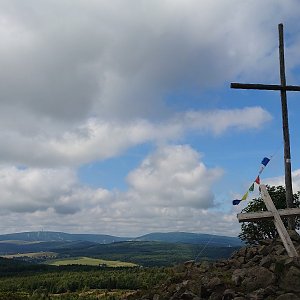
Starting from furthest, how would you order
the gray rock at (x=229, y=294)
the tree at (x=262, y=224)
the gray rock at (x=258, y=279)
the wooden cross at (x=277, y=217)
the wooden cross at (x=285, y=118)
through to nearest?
the tree at (x=262, y=224)
the wooden cross at (x=285, y=118)
the wooden cross at (x=277, y=217)
the gray rock at (x=258, y=279)
the gray rock at (x=229, y=294)

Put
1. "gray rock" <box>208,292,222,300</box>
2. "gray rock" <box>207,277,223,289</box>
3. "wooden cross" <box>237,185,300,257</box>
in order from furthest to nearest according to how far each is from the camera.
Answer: "gray rock" <box>207,277,223,289</box> < "wooden cross" <box>237,185,300,257</box> < "gray rock" <box>208,292,222,300</box>

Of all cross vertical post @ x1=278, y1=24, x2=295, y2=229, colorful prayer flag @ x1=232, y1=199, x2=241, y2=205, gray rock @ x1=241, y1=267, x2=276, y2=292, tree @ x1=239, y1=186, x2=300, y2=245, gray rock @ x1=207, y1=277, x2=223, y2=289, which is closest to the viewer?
gray rock @ x1=241, y1=267, x2=276, y2=292

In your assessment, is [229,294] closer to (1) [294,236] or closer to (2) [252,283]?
(2) [252,283]

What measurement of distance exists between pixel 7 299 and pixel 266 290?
40237 millimetres

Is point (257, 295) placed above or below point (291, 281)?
below

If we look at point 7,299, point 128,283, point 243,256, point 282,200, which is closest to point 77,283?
point 128,283

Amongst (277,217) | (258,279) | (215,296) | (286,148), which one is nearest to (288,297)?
(258,279)

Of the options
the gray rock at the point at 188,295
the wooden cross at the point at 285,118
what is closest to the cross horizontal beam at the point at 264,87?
the wooden cross at the point at 285,118

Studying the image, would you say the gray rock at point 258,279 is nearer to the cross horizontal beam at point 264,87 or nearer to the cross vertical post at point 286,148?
the cross vertical post at point 286,148

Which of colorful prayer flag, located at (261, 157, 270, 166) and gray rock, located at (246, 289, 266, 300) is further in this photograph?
colorful prayer flag, located at (261, 157, 270, 166)

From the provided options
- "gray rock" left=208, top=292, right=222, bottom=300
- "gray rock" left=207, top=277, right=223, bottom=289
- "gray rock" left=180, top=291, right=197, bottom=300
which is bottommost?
"gray rock" left=180, top=291, right=197, bottom=300

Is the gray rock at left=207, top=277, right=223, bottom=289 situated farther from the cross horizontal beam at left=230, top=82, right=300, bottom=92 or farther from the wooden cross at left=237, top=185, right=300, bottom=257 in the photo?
the cross horizontal beam at left=230, top=82, right=300, bottom=92

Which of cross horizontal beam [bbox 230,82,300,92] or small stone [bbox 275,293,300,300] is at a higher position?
cross horizontal beam [bbox 230,82,300,92]

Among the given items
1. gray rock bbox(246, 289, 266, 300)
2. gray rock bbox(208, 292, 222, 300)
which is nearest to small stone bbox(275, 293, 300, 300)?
gray rock bbox(246, 289, 266, 300)
